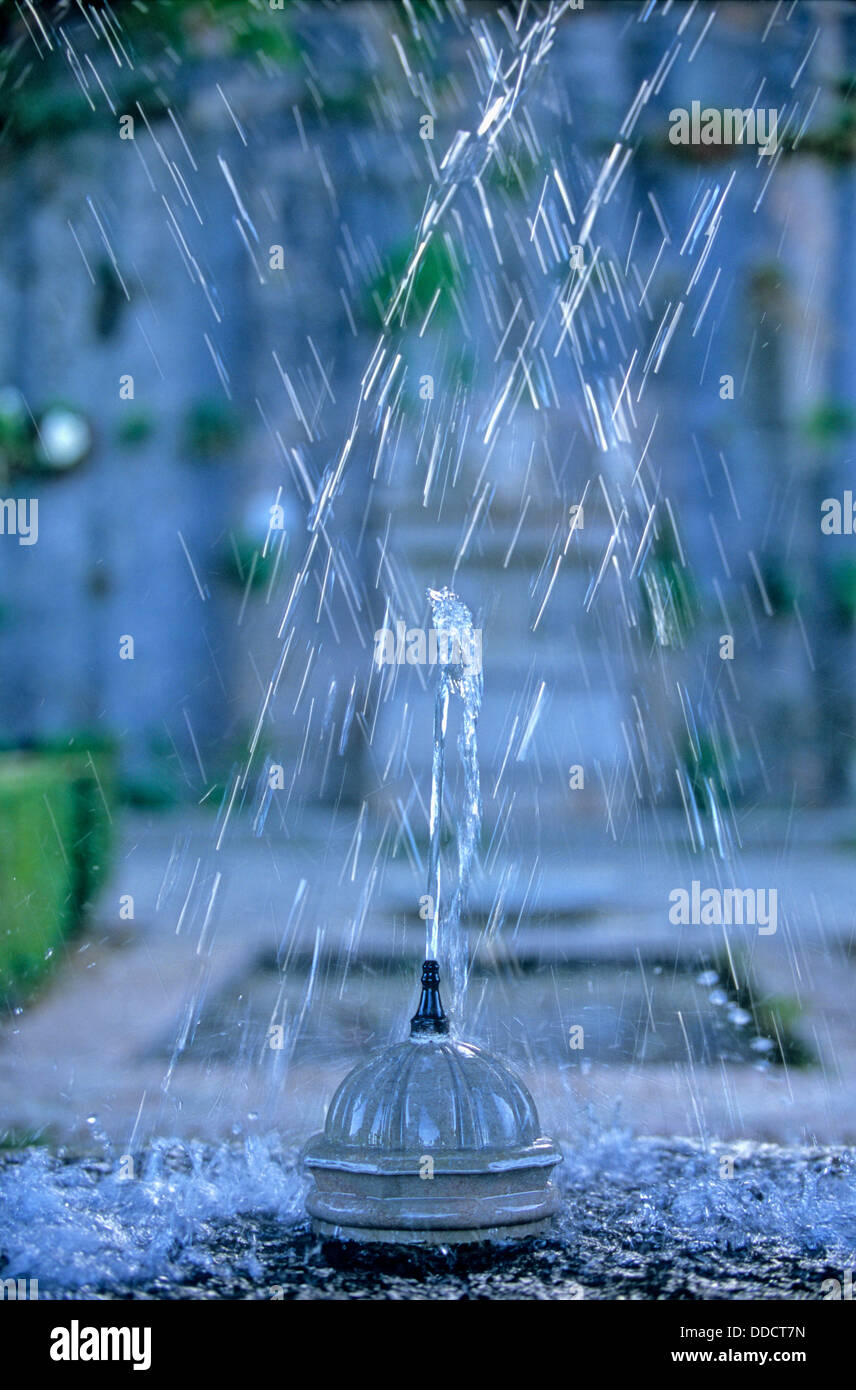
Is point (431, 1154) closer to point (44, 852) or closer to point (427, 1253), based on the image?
point (427, 1253)

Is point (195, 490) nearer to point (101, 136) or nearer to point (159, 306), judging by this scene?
point (159, 306)

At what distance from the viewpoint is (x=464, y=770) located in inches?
446

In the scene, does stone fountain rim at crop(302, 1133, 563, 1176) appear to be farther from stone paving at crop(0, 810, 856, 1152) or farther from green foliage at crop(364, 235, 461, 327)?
green foliage at crop(364, 235, 461, 327)

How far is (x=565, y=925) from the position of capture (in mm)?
10891

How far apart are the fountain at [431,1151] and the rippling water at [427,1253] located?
3.2 inches

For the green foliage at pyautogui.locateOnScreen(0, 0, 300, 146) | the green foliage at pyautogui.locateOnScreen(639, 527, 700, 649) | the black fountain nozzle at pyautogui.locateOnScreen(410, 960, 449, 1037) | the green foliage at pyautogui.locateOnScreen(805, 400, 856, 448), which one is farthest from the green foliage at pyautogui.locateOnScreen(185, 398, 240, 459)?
the black fountain nozzle at pyautogui.locateOnScreen(410, 960, 449, 1037)

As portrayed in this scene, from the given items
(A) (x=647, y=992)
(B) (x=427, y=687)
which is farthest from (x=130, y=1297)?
(B) (x=427, y=687)

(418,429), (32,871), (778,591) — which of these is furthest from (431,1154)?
(778,591)

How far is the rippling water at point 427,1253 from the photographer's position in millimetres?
3641

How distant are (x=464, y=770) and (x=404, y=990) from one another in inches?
115

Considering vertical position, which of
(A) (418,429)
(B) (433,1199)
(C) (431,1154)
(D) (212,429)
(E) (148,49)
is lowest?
(B) (433,1199)

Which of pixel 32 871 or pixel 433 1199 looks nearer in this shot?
pixel 433 1199

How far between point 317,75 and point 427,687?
271 inches

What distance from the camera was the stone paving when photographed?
6270mm
